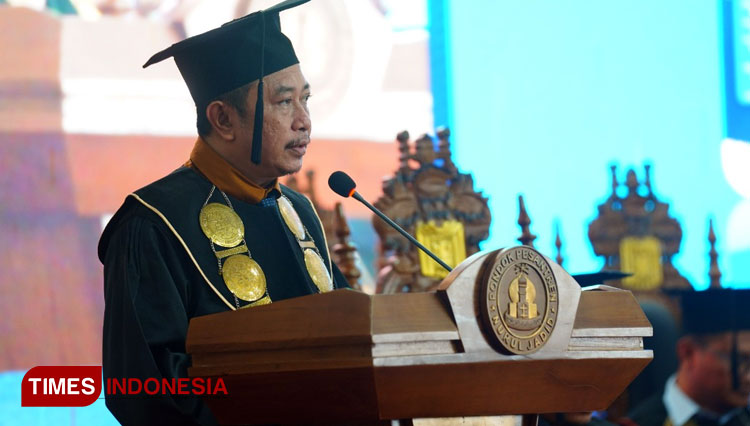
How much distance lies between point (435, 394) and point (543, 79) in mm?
5363

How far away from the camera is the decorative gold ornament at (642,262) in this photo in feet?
18.0

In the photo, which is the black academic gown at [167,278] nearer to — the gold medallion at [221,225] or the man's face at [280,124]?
the gold medallion at [221,225]

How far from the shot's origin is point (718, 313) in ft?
16.9

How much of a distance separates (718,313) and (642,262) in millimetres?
517

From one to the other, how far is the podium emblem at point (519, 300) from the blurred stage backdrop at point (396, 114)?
3.05 metres

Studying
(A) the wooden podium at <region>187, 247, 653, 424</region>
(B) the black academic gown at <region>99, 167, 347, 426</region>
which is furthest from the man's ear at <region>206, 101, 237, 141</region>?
(A) the wooden podium at <region>187, 247, 653, 424</region>

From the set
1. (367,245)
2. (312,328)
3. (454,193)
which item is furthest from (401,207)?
(312,328)

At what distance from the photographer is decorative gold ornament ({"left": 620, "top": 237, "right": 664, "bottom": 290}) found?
5.49m

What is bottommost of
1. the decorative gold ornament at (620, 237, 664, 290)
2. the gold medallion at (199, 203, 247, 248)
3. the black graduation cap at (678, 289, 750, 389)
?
the black graduation cap at (678, 289, 750, 389)

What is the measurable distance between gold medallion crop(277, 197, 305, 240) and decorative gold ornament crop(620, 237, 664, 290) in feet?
10.00

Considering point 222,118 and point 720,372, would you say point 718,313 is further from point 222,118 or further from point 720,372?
point 222,118

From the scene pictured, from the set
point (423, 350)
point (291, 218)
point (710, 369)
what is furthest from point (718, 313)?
point (423, 350)

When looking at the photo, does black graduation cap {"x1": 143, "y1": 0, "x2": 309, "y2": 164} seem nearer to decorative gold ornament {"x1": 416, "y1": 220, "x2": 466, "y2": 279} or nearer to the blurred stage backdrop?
decorative gold ornament {"x1": 416, "y1": 220, "x2": 466, "y2": 279}

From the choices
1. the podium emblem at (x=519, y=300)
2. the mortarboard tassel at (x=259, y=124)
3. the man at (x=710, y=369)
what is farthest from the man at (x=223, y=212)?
the man at (x=710, y=369)
